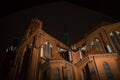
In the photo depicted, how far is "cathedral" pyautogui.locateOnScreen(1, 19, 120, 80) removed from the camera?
70.1 feet

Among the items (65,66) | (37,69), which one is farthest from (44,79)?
(65,66)

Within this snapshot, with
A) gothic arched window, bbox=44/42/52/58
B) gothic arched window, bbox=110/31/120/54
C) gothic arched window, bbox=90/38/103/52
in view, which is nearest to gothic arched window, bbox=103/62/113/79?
gothic arched window, bbox=110/31/120/54

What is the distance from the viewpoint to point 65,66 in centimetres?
2331

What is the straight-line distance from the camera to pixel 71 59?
93.9ft

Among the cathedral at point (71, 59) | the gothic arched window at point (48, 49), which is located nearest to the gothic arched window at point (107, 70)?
the cathedral at point (71, 59)

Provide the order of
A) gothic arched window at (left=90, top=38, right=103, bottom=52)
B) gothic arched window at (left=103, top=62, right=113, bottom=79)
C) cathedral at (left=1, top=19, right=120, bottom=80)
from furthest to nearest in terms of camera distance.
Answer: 1. gothic arched window at (left=90, top=38, right=103, bottom=52)
2. cathedral at (left=1, top=19, right=120, bottom=80)
3. gothic arched window at (left=103, top=62, right=113, bottom=79)

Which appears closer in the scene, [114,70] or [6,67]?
[114,70]

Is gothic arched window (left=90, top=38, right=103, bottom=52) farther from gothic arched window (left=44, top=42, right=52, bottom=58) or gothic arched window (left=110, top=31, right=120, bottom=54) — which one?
gothic arched window (left=44, top=42, right=52, bottom=58)

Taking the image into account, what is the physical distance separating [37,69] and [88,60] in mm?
8179

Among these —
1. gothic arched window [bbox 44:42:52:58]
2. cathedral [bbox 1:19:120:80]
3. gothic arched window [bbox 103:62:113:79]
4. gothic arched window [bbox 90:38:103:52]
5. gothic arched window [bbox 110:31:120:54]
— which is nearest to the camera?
gothic arched window [bbox 103:62:113:79]

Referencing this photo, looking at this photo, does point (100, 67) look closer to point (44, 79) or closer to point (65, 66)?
point (65, 66)

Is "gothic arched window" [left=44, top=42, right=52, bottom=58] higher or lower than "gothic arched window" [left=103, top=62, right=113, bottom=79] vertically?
higher

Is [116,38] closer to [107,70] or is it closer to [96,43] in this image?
[96,43]

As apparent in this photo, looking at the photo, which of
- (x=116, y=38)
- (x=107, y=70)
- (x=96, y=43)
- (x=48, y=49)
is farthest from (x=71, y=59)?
(x=116, y=38)
